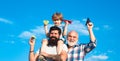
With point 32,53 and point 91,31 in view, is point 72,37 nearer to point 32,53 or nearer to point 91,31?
point 91,31

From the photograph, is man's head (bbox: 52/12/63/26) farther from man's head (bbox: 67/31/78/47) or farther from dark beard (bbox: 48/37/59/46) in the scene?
man's head (bbox: 67/31/78/47)

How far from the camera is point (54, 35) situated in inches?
663

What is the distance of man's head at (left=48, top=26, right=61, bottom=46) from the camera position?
1684 cm

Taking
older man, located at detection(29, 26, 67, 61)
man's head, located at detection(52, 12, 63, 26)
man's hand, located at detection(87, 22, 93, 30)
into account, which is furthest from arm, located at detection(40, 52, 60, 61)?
man's head, located at detection(52, 12, 63, 26)

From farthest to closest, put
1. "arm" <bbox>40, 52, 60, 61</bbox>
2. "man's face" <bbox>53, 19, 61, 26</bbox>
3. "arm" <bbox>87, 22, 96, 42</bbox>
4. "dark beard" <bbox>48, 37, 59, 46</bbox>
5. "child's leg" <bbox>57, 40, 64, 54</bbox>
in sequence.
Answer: "man's face" <bbox>53, 19, 61, 26</bbox> → "dark beard" <bbox>48, 37, 59, 46</bbox> → "child's leg" <bbox>57, 40, 64, 54</bbox> → "arm" <bbox>40, 52, 60, 61</bbox> → "arm" <bbox>87, 22, 96, 42</bbox>

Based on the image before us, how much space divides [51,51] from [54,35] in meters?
0.66

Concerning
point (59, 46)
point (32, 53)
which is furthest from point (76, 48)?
point (32, 53)

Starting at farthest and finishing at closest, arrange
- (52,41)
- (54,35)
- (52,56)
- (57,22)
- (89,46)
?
(57,22), (52,41), (54,35), (52,56), (89,46)

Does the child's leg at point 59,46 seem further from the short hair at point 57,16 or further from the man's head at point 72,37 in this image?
the short hair at point 57,16

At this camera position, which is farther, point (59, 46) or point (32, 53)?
point (32, 53)

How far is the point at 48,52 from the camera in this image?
16.8m

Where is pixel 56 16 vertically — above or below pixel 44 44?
above

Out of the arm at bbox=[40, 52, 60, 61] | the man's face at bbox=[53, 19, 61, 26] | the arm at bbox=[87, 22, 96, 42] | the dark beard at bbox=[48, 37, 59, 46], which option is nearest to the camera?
the arm at bbox=[87, 22, 96, 42]

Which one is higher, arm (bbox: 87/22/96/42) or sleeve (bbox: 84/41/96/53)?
arm (bbox: 87/22/96/42)
